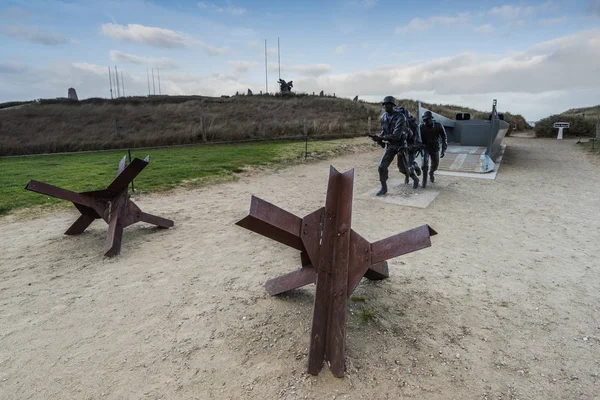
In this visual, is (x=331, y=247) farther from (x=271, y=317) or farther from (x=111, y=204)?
(x=111, y=204)

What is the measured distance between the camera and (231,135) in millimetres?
19312

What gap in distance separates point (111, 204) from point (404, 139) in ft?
18.8

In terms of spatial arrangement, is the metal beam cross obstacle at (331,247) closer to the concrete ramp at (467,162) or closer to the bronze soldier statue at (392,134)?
the bronze soldier statue at (392,134)

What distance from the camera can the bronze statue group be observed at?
740cm

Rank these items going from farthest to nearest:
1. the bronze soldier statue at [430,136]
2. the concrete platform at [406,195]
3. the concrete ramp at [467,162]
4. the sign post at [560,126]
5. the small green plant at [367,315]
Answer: the sign post at [560,126] → the concrete ramp at [467,162] → the bronze soldier statue at [430,136] → the concrete platform at [406,195] → the small green plant at [367,315]

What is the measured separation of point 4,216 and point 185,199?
3.09 metres

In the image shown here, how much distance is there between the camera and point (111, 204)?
493 centimetres

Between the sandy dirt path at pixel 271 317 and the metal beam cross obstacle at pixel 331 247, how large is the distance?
9.2 inches

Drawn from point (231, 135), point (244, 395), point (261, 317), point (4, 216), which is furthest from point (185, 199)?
point (231, 135)

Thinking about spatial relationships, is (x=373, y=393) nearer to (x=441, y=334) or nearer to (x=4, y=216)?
(x=441, y=334)

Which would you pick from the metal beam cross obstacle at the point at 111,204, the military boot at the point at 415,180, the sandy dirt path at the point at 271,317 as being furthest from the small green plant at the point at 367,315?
the military boot at the point at 415,180

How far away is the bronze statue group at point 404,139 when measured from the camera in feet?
24.3

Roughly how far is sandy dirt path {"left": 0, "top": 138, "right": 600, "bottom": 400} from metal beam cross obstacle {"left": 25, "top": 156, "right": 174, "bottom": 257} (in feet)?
0.69

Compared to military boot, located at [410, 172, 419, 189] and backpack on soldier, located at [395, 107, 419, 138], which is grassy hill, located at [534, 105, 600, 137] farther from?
backpack on soldier, located at [395, 107, 419, 138]
